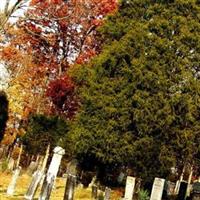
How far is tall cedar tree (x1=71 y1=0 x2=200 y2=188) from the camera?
76.9ft

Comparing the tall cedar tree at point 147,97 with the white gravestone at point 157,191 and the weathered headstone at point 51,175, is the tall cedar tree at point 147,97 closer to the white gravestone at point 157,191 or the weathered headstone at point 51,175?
the white gravestone at point 157,191

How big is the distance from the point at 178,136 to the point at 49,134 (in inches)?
509

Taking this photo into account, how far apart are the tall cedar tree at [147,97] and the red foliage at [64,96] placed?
272 inches

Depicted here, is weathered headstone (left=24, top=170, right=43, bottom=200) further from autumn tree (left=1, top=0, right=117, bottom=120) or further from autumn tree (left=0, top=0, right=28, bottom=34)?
autumn tree (left=1, top=0, right=117, bottom=120)

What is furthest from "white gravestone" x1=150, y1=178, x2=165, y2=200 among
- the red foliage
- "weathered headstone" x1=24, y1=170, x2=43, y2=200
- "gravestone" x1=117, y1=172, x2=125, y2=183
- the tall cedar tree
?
the red foliage

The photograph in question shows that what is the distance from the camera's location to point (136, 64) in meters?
24.5

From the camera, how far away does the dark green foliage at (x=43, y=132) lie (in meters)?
33.3

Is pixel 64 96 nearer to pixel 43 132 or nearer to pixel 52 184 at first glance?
pixel 43 132

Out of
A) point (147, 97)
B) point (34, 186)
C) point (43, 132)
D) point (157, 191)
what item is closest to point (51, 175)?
point (34, 186)

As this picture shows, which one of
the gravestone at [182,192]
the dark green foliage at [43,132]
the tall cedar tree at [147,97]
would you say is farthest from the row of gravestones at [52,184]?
the dark green foliage at [43,132]

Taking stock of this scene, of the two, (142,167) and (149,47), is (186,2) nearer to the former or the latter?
(149,47)

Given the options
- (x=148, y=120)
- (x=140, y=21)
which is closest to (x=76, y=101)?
(x=140, y=21)

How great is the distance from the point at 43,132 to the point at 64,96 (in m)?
2.92

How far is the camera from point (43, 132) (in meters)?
35.0
